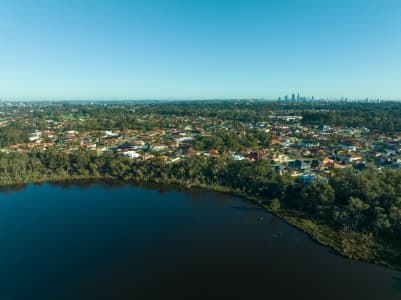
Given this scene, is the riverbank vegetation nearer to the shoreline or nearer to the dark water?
the shoreline

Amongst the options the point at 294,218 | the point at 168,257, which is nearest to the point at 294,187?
the point at 294,218

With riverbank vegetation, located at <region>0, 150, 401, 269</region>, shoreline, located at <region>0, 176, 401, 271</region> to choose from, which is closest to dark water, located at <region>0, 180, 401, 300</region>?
shoreline, located at <region>0, 176, 401, 271</region>

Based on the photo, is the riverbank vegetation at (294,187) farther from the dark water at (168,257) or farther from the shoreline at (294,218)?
the dark water at (168,257)

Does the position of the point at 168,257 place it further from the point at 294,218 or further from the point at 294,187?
the point at 294,187

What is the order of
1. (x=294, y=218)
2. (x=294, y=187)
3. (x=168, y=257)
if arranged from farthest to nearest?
(x=294, y=187) → (x=294, y=218) → (x=168, y=257)

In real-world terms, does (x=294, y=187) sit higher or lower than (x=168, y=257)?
higher

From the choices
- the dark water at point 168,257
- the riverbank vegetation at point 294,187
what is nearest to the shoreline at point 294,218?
the riverbank vegetation at point 294,187
